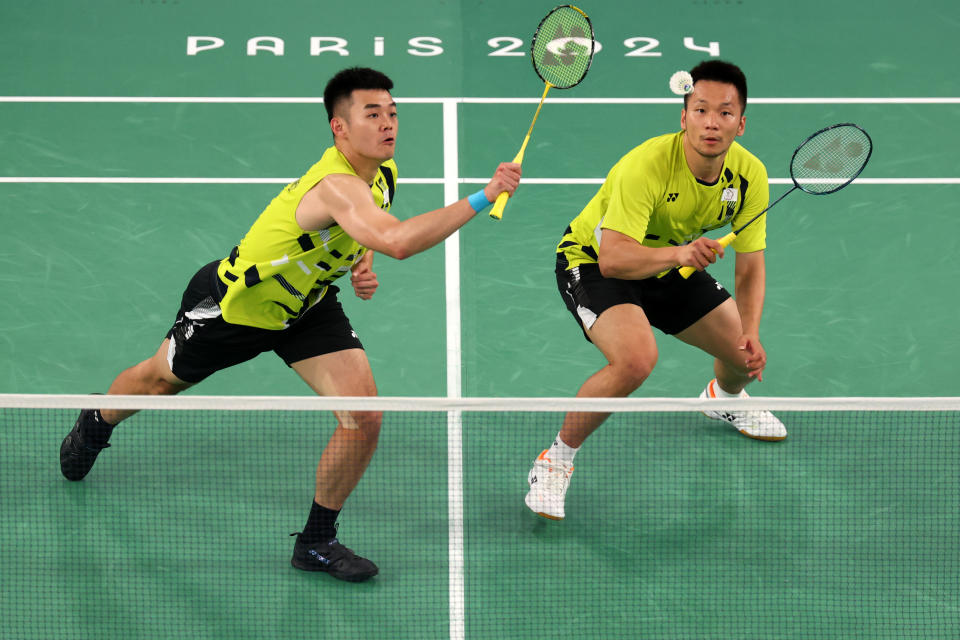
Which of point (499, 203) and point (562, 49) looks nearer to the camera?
point (499, 203)

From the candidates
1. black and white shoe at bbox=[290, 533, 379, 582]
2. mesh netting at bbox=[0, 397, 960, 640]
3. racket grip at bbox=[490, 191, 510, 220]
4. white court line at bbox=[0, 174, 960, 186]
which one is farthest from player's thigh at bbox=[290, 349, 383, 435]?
white court line at bbox=[0, 174, 960, 186]

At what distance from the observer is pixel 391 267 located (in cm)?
755

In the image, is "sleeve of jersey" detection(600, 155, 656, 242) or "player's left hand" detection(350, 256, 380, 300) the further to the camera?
"player's left hand" detection(350, 256, 380, 300)

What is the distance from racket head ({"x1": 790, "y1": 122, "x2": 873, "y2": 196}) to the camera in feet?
17.7

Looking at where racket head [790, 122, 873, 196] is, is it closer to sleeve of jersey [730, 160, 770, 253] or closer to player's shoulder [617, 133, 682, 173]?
sleeve of jersey [730, 160, 770, 253]

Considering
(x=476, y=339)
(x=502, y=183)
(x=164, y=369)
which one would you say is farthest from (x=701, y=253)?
(x=164, y=369)

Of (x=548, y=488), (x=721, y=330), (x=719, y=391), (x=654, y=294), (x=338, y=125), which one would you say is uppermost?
(x=338, y=125)

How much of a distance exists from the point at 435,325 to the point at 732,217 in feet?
6.72

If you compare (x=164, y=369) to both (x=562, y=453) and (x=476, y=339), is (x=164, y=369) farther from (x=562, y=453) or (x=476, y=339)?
(x=476, y=339)

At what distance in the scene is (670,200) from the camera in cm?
547

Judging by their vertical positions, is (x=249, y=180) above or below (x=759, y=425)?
above

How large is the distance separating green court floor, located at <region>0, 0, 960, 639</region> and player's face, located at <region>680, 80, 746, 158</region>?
1601 mm

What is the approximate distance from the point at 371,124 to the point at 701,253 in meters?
1.45

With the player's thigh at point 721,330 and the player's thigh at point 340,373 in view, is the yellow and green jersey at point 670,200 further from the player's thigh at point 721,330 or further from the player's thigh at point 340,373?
the player's thigh at point 340,373
